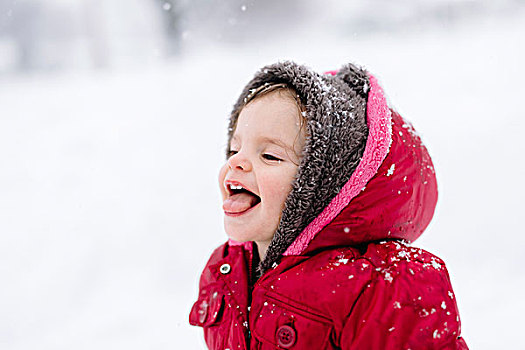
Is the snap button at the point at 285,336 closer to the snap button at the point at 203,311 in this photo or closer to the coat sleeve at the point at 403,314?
the coat sleeve at the point at 403,314

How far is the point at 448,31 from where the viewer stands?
2.55m

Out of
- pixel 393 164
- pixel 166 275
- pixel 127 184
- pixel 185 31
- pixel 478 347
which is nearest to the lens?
pixel 393 164

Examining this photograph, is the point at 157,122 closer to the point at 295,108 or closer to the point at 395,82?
the point at 395,82

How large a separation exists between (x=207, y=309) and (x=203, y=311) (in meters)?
0.01

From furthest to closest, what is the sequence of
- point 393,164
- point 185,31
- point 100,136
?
point 185,31, point 100,136, point 393,164

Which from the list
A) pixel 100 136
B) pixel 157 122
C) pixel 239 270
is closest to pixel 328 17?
pixel 157 122

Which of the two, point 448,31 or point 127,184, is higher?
point 448,31

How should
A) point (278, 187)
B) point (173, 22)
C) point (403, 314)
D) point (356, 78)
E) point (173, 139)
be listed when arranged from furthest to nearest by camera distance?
1. point (173, 22)
2. point (173, 139)
3. point (356, 78)
4. point (278, 187)
5. point (403, 314)

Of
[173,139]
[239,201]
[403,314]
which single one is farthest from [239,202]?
[173,139]

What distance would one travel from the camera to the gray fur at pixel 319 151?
2.81ft

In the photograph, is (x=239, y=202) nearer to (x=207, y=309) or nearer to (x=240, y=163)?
(x=240, y=163)

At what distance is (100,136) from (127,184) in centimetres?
35

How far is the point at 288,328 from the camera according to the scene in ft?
2.71

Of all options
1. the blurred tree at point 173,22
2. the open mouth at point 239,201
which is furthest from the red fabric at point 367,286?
the blurred tree at point 173,22
